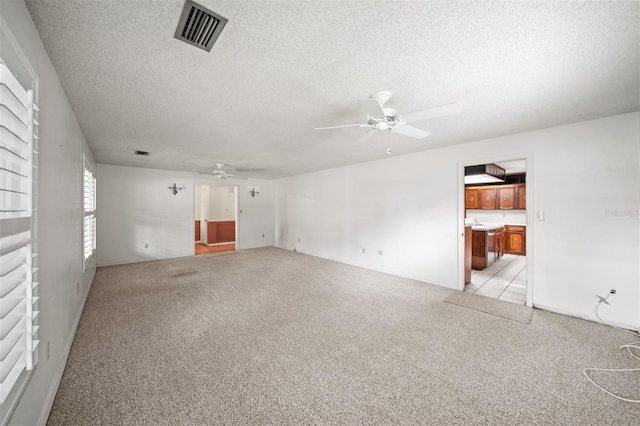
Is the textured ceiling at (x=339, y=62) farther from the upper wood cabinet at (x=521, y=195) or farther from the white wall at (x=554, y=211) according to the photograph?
the upper wood cabinet at (x=521, y=195)

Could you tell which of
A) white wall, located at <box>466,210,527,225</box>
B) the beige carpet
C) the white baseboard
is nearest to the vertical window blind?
the white baseboard

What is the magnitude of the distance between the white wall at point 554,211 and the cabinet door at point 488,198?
442 centimetres

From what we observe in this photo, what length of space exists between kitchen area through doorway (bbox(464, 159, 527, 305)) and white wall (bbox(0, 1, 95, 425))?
4871 millimetres

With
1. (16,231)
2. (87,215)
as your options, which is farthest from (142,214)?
(16,231)

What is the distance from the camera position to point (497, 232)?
611 centimetres

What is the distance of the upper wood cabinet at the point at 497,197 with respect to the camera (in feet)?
22.9

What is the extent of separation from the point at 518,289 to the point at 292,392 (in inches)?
165

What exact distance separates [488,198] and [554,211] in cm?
480

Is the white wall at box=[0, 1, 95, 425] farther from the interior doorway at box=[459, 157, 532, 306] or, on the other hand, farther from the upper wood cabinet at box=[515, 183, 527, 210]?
the upper wood cabinet at box=[515, 183, 527, 210]

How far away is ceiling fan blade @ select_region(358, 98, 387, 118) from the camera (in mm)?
1946

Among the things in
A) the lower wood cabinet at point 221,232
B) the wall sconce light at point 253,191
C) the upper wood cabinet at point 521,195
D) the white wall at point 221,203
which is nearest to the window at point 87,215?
the wall sconce light at point 253,191

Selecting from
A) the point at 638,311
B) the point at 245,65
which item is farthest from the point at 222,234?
the point at 638,311

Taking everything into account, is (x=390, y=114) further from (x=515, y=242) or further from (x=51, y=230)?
(x=515, y=242)

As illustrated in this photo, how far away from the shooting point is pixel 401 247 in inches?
192
